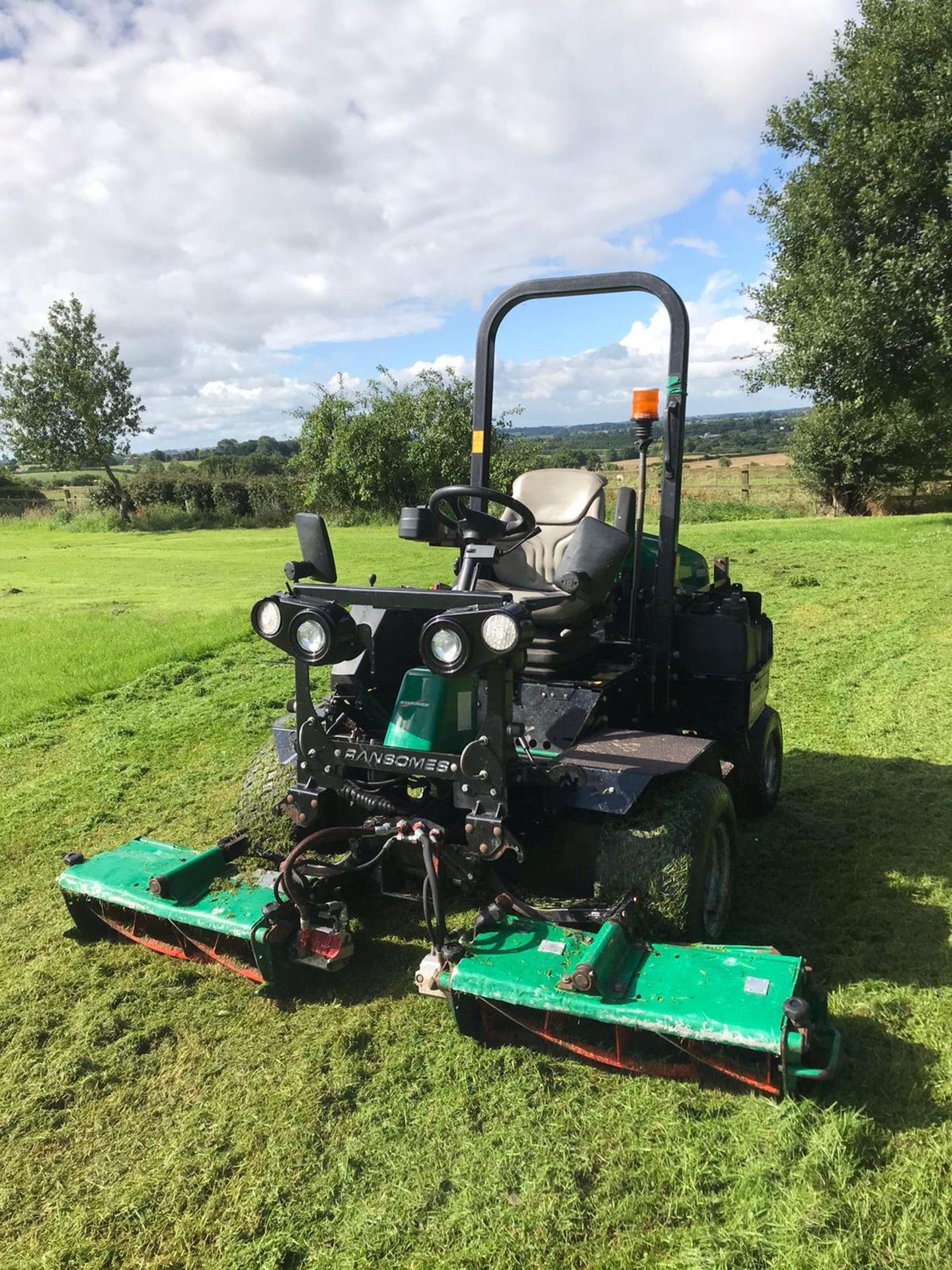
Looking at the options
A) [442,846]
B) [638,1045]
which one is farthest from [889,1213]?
[442,846]

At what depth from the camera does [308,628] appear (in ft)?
9.86

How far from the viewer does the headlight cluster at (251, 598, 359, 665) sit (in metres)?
2.97

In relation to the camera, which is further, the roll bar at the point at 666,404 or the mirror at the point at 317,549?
the roll bar at the point at 666,404

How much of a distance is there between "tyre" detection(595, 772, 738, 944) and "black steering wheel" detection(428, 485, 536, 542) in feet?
3.84

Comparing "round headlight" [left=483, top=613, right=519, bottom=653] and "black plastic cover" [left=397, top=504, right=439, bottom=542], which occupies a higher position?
"black plastic cover" [left=397, top=504, right=439, bottom=542]

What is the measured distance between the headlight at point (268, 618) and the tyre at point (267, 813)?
2.61 feet

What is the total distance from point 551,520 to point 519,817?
162 centimetres

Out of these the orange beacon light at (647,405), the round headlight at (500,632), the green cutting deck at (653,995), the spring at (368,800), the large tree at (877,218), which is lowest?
the green cutting deck at (653,995)

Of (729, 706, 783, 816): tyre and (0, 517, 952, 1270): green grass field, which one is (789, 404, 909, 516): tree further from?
(0, 517, 952, 1270): green grass field

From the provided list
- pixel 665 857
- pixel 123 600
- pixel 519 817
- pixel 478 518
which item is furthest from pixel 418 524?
pixel 123 600

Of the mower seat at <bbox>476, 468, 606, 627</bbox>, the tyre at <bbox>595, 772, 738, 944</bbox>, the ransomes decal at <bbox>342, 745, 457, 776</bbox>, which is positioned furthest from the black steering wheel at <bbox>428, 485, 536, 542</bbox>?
the tyre at <bbox>595, 772, 738, 944</bbox>

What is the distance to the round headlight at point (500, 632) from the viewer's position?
2.68 meters

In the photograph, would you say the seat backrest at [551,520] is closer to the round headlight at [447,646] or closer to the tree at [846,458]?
the round headlight at [447,646]

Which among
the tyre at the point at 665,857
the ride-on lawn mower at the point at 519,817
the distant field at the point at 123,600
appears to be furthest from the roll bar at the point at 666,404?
the distant field at the point at 123,600
